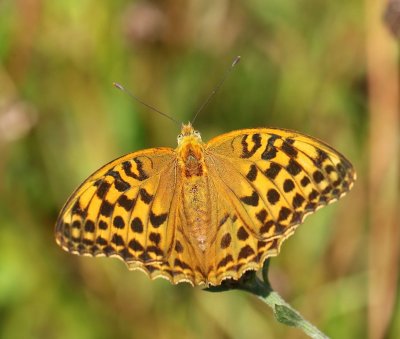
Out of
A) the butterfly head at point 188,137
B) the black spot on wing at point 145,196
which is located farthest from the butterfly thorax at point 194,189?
the black spot on wing at point 145,196

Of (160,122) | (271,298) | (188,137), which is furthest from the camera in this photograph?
(160,122)

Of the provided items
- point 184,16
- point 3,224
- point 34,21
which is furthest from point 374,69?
point 3,224

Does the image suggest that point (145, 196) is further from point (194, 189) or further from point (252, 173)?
point (252, 173)

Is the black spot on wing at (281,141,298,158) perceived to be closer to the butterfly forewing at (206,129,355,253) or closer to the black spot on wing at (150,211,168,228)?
the butterfly forewing at (206,129,355,253)

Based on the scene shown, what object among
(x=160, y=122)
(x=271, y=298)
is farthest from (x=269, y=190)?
(x=160, y=122)

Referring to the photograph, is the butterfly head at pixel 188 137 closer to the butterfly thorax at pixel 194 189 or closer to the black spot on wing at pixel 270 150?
the butterfly thorax at pixel 194 189
